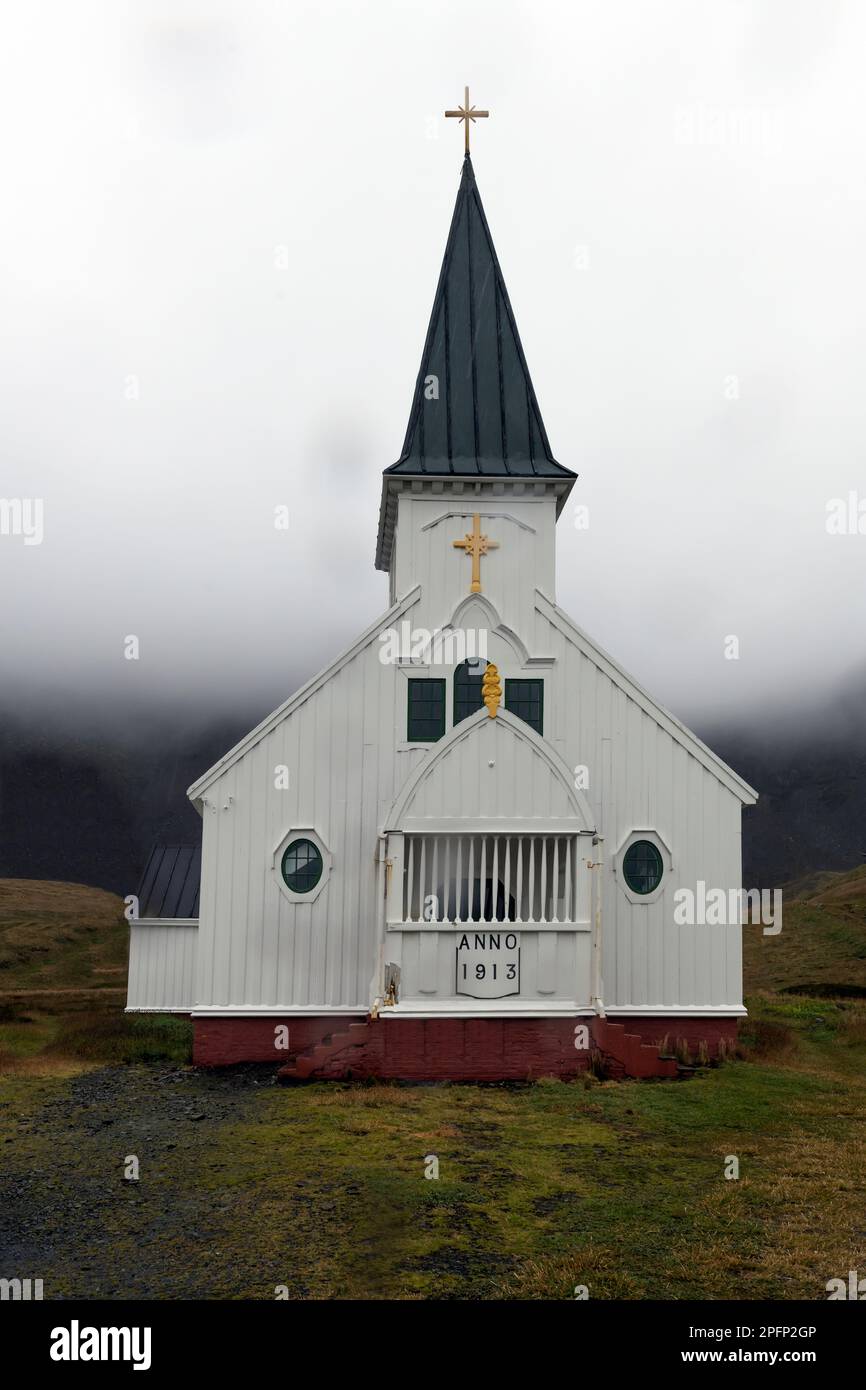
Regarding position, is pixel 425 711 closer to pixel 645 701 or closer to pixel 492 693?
pixel 492 693

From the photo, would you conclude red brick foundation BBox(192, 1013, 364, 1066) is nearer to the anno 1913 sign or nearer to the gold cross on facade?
the anno 1913 sign

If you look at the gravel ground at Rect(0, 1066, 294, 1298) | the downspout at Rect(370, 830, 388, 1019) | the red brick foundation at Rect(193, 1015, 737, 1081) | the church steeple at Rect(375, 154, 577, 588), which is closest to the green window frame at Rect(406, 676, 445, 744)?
the downspout at Rect(370, 830, 388, 1019)

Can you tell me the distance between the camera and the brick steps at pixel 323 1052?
1941 cm

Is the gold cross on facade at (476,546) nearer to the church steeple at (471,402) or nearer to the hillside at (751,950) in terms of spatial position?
the church steeple at (471,402)

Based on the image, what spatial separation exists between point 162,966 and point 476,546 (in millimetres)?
13896

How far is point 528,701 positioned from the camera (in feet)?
75.7

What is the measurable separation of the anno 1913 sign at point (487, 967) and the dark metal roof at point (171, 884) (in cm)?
1163

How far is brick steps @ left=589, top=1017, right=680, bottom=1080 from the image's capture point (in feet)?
64.2

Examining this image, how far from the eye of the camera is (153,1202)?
41.4 ft

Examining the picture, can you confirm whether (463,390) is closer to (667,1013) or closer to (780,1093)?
(667,1013)

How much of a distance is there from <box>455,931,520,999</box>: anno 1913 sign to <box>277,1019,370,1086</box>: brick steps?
171 centimetres

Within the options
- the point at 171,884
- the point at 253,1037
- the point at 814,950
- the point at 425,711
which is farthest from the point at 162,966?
the point at 814,950
